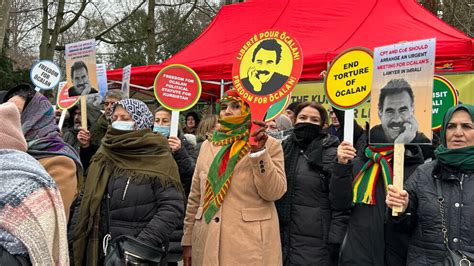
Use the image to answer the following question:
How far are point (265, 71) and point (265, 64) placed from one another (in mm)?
47

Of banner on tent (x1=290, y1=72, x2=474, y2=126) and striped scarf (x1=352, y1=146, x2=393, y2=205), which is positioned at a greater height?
banner on tent (x1=290, y1=72, x2=474, y2=126)

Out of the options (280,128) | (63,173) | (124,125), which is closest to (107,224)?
(63,173)

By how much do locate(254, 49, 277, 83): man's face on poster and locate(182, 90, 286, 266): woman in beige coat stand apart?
8.7 inches

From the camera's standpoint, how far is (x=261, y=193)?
10.5 ft

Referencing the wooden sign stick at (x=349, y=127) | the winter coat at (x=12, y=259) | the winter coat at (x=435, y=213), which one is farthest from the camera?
the wooden sign stick at (x=349, y=127)

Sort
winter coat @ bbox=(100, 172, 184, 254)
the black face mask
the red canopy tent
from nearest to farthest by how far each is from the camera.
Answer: winter coat @ bbox=(100, 172, 184, 254), the black face mask, the red canopy tent

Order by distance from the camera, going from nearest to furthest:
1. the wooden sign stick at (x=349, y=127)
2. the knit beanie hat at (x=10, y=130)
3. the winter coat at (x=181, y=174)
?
1. the knit beanie hat at (x=10, y=130)
2. the wooden sign stick at (x=349, y=127)
3. the winter coat at (x=181, y=174)

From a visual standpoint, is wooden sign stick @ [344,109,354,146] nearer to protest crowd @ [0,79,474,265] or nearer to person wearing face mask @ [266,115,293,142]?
protest crowd @ [0,79,474,265]

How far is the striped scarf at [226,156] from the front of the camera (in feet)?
10.8

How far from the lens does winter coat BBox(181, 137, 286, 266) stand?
10.5 ft

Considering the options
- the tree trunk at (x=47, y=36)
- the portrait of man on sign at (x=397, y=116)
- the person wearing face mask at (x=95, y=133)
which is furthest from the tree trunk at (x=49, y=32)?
the portrait of man on sign at (x=397, y=116)

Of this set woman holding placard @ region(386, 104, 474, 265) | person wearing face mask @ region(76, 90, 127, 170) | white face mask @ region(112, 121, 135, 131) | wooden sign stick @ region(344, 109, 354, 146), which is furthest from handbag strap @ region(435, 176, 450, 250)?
person wearing face mask @ region(76, 90, 127, 170)

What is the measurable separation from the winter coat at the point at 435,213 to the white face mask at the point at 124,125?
1.86 m

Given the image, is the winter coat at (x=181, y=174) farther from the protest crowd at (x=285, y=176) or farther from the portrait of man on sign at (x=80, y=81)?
the portrait of man on sign at (x=80, y=81)
